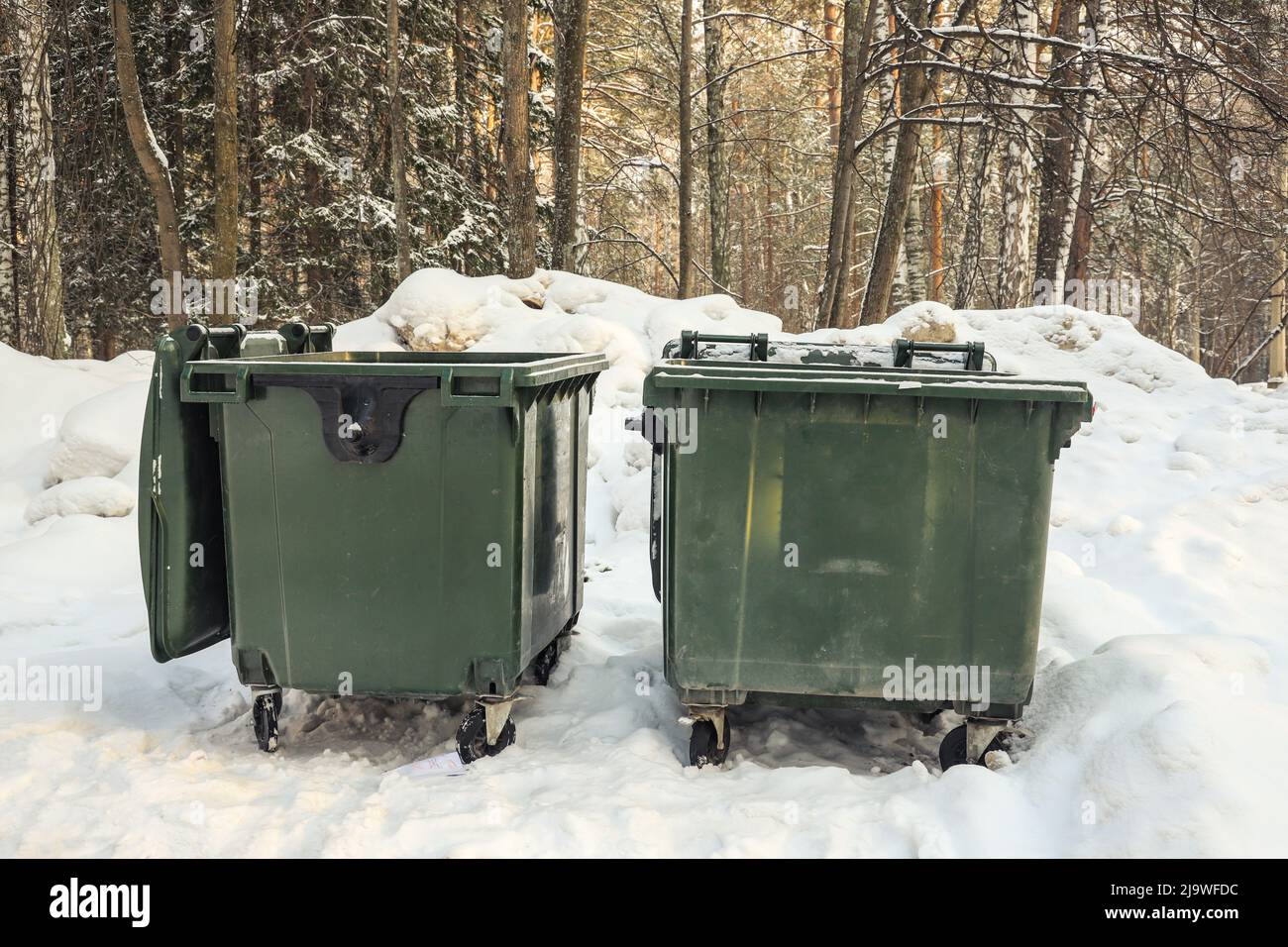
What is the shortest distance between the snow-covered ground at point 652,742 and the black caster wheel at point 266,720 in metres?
0.07

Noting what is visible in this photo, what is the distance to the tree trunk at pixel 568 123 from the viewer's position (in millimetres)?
11086

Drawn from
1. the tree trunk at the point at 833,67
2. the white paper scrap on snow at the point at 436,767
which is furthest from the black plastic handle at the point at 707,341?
the tree trunk at the point at 833,67

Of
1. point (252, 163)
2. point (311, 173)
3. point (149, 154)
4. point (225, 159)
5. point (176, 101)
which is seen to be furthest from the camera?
point (311, 173)

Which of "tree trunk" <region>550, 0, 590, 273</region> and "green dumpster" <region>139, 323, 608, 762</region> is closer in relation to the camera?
"green dumpster" <region>139, 323, 608, 762</region>

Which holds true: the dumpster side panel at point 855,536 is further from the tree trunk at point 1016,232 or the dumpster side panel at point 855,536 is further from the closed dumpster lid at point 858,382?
the tree trunk at point 1016,232

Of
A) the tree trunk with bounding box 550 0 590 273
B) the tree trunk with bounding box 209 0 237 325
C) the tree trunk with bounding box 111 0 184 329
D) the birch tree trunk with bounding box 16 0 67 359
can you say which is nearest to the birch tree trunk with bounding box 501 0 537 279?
the tree trunk with bounding box 550 0 590 273

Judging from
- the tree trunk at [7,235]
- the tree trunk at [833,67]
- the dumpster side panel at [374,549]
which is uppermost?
the tree trunk at [833,67]

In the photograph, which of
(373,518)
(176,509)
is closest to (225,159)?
(176,509)

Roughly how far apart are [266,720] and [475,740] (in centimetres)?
77

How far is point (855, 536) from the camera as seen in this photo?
3023mm

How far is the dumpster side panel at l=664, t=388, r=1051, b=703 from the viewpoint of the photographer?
2.97 meters

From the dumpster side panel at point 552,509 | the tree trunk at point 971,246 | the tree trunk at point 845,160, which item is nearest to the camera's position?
the dumpster side panel at point 552,509

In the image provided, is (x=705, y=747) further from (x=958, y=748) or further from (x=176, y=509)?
(x=176, y=509)

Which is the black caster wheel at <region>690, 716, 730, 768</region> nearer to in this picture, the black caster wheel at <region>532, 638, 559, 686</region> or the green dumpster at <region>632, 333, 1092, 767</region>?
the green dumpster at <region>632, 333, 1092, 767</region>
